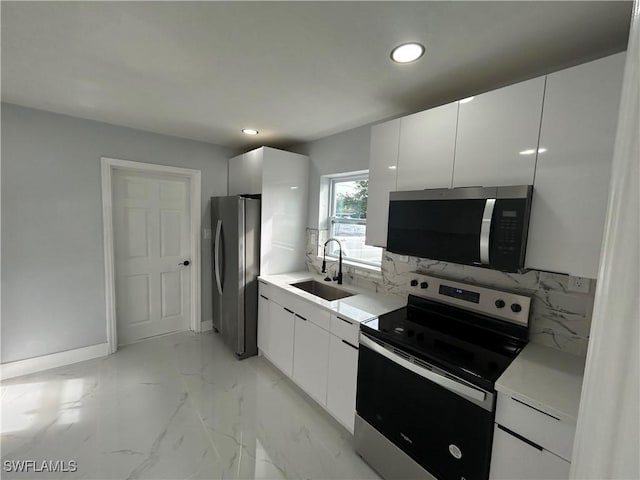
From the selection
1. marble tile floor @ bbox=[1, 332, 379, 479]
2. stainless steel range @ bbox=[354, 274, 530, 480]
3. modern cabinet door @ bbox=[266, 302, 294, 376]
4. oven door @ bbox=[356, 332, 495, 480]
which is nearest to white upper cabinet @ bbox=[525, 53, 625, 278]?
stainless steel range @ bbox=[354, 274, 530, 480]

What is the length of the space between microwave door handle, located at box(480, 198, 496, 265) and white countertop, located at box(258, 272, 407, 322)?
30.9 inches

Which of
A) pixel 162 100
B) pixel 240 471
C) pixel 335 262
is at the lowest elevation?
pixel 240 471

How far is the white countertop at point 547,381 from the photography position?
1026 millimetres

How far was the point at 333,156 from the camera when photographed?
9.18 feet

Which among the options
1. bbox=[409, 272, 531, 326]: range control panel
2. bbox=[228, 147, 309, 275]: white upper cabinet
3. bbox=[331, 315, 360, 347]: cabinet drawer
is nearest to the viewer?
bbox=[409, 272, 531, 326]: range control panel

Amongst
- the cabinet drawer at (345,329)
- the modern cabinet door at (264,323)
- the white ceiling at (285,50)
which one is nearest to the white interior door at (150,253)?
the white ceiling at (285,50)

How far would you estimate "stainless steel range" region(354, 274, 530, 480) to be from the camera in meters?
1.22

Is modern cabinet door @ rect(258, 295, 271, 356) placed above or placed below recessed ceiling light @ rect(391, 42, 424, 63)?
below

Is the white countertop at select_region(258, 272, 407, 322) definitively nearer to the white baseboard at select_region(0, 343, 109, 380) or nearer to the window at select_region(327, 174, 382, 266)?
the window at select_region(327, 174, 382, 266)

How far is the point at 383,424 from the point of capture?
159cm

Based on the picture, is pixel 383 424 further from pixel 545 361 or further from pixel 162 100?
pixel 162 100

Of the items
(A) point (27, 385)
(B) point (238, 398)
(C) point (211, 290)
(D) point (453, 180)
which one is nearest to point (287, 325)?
(B) point (238, 398)

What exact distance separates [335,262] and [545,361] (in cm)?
182

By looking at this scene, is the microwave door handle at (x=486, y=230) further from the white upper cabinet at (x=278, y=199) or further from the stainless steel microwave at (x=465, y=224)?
the white upper cabinet at (x=278, y=199)
